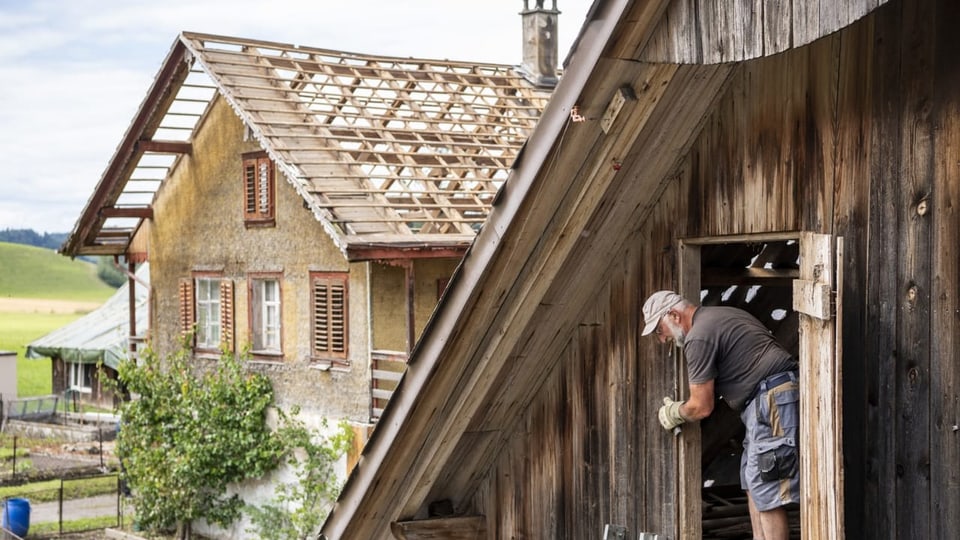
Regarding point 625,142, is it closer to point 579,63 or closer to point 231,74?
point 579,63

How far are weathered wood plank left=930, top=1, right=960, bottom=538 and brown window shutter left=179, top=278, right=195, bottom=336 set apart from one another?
78.9 feet

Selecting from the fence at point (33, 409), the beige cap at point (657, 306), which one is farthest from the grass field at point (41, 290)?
the beige cap at point (657, 306)

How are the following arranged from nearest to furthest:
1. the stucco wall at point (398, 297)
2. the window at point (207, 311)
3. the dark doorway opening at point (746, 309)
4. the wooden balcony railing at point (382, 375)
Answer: the dark doorway opening at point (746, 309) → the wooden balcony railing at point (382, 375) → the stucco wall at point (398, 297) → the window at point (207, 311)

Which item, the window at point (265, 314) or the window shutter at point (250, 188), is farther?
the window shutter at point (250, 188)

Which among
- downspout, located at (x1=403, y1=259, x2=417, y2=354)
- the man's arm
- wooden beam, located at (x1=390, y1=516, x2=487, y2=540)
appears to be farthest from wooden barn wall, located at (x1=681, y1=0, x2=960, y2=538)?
downspout, located at (x1=403, y1=259, x2=417, y2=354)

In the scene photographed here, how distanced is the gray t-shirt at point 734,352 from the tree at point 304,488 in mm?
16773

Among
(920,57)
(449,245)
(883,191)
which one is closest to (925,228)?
(883,191)

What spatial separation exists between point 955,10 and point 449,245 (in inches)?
642

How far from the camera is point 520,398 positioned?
21.8ft

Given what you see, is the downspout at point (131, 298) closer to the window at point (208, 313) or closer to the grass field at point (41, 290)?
the window at point (208, 313)

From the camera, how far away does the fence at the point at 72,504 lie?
2672cm

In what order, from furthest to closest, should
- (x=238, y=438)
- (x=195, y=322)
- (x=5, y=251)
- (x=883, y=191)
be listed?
1. (x=5, y=251)
2. (x=195, y=322)
3. (x=238, y=438)
4. (x=883, y=191)

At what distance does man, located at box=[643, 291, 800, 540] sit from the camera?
5000mm

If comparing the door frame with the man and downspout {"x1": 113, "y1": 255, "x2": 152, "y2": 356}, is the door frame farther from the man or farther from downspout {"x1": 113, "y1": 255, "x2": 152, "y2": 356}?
downspout {"x1": 113, "y1": 255, "x2": 152, "y2": 356}
